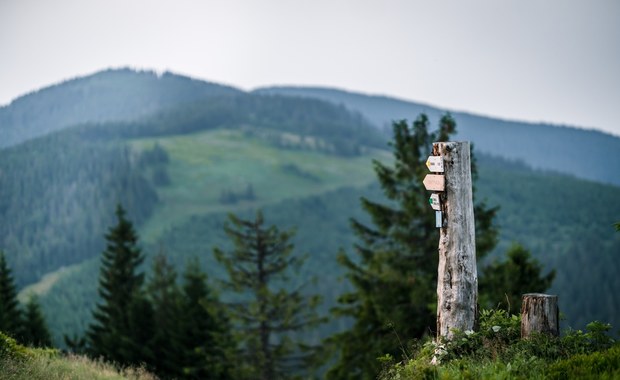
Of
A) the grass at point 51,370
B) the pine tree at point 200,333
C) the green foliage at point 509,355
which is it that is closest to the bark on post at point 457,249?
the green foliage at point 509,355

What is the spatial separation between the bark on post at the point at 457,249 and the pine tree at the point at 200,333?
23.5 metres

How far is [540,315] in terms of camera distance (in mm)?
9422

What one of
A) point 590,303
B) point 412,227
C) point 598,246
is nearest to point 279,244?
point 412,227

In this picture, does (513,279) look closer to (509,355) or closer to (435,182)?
(435,182)

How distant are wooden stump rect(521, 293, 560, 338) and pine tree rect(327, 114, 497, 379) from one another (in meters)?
10.9

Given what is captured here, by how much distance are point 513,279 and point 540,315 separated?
1444 centimetres

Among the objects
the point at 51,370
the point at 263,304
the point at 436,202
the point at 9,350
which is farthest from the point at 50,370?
the point at 263,304

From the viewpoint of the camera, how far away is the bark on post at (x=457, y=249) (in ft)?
32.9

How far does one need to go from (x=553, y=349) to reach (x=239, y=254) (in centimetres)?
2307

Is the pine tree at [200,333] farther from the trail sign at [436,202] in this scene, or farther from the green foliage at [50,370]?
the trail sign at [436,202]

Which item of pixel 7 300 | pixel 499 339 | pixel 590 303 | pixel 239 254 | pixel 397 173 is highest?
pixel 397 173

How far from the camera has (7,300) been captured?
1554 inches

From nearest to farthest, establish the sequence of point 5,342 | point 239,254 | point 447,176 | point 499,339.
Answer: point 499,339, point 447,176, point 5,342, point 239,254

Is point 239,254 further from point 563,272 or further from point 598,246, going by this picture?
point 598,246
